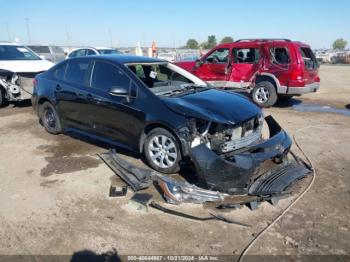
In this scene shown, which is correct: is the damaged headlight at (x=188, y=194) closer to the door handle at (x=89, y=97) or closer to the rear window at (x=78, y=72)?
the door handle at (x=89, y=97)

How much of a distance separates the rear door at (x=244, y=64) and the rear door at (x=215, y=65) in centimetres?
26

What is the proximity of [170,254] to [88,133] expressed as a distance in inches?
132

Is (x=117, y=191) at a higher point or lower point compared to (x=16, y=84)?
lower

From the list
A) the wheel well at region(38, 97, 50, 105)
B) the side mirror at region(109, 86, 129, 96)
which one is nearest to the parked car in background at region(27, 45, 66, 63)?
the wheel well at region(38, 97, 50, 105)

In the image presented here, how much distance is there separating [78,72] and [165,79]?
5.12 ft

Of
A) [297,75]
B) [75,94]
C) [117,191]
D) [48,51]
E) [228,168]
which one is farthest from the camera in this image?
[48,51]

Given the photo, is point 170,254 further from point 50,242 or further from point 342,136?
point 342,136

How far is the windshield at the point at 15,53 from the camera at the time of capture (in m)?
10.4

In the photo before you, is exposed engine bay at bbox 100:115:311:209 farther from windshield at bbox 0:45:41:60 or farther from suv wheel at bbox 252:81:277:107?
windshield at bbox 0:45:41:60

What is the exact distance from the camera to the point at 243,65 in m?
10.7

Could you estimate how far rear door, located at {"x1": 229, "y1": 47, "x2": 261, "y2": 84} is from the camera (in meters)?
10.5

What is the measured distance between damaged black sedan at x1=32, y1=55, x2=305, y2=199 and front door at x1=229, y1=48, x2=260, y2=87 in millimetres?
4717

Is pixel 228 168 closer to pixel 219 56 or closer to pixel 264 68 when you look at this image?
pixel 264 68

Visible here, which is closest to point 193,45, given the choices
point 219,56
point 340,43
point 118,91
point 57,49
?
point 57,49
